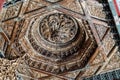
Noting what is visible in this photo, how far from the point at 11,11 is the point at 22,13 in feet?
0.81

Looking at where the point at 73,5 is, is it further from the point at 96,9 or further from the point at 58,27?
the point at 58,27

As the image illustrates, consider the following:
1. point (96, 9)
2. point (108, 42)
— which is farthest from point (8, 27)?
point (108, 42)

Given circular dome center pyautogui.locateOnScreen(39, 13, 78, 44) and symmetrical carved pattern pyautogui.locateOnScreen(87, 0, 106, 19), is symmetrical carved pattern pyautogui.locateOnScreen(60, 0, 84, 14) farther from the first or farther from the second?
circular dome center pyautogui.locateOnScreen(39, 13, 78, 44)

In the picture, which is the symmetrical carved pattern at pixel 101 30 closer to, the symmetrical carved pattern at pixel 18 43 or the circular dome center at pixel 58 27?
the circular dome center at pixel 58 27

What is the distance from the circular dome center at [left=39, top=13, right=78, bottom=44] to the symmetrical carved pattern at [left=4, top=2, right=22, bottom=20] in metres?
0.71

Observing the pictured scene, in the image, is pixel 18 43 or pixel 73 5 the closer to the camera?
pixel 73 5

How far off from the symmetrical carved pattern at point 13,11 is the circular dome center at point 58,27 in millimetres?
715

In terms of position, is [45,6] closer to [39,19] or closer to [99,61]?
[39,19]

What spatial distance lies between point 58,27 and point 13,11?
115cm

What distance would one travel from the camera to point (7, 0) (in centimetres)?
827

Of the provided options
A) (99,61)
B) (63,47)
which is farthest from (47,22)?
(99,61)

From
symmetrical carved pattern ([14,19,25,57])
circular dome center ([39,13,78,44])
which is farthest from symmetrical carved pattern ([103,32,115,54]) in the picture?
symmetrical carved pattern ([14,19,25,57])

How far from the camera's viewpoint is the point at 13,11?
8414 millimetres

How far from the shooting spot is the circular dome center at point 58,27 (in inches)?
345
